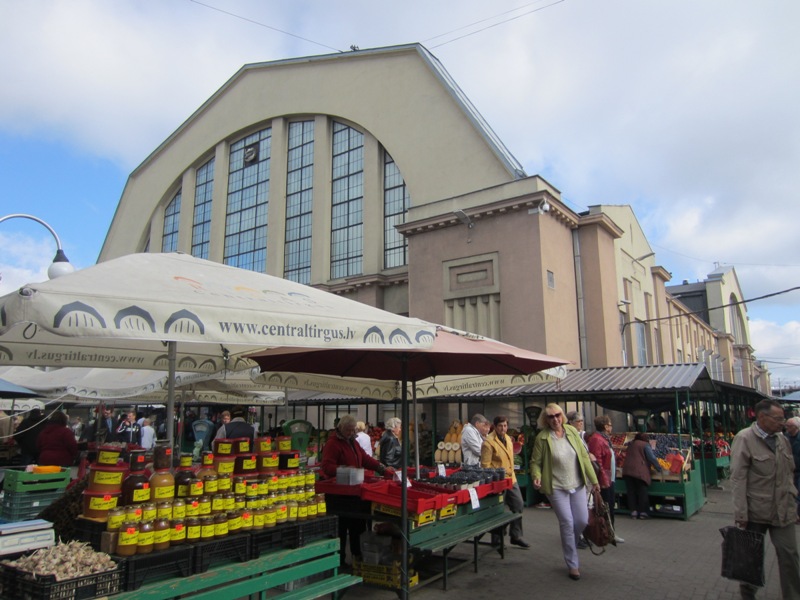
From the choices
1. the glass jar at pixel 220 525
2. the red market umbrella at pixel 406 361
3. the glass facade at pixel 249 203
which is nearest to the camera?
the glass jar at pixel 220 525

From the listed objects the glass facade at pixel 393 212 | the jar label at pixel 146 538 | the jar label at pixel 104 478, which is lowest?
the jar label at pixel 146 538

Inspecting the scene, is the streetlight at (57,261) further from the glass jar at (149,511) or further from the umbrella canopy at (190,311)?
the glass jar at (149,511)

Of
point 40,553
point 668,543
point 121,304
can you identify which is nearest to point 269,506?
point 40,553

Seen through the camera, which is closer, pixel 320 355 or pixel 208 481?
pixel 208 481

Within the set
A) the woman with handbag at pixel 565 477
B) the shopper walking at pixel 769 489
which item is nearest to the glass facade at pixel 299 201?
the woman with handbag at pixel 565 477

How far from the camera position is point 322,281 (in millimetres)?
29078

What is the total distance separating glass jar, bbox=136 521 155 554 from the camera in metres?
3.88

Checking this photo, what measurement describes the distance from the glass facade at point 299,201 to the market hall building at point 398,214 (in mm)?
87

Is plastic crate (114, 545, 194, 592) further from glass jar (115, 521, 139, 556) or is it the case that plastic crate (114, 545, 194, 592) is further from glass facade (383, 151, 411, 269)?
glass facade (383, 151, 411, 269)

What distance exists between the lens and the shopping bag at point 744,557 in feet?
17.8

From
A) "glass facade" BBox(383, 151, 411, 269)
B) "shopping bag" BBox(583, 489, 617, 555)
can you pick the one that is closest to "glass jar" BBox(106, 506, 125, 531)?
"shopping bag" BBox(583, 489, 617, 555)

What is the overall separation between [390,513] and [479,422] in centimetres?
322

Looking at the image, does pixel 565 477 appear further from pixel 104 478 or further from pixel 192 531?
pixel 104 478

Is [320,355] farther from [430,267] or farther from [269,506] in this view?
[430,267]
